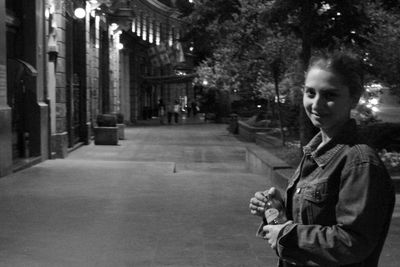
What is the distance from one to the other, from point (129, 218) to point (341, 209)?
19.4 feet

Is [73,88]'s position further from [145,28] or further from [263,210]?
[145,28]

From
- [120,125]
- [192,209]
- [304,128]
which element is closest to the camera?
[192,209]

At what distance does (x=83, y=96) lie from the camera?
2125cm

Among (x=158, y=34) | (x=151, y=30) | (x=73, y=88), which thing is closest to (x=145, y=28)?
(x=151, y=30)

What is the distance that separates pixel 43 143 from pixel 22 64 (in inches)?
81.0

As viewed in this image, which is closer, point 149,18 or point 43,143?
point 43,143

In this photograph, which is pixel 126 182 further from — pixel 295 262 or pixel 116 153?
pixel 295 262

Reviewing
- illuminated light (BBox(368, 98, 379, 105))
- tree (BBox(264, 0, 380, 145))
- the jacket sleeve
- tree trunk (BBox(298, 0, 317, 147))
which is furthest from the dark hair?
illuminated light (BBox(368, 98, 379, 105))

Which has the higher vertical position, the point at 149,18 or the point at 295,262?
the point at 149,18

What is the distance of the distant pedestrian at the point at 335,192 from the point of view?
6.52 feet

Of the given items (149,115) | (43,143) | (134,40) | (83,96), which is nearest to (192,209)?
(43,143)

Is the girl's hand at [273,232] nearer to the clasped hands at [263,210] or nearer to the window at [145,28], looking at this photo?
the clasped hands at [263,210]

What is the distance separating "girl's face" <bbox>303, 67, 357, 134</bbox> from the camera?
2131 millimetres

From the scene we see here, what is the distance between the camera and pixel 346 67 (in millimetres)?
2129
